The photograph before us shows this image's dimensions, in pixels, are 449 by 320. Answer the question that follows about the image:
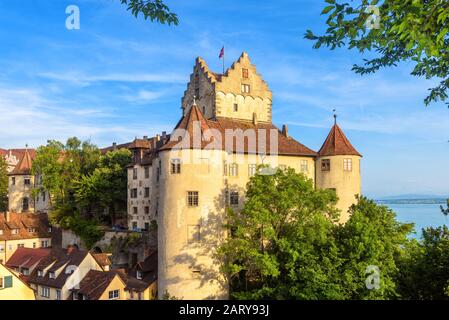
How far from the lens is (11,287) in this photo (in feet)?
112

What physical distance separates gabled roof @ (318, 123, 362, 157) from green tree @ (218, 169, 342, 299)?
711 centimetres

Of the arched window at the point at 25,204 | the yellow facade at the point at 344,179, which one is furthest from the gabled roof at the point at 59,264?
the yellow facade at the point at 344,179

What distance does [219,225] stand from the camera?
3152 centimetres

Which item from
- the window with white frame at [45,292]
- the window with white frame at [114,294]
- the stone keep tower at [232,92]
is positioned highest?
the stone keep tower at [232,92]

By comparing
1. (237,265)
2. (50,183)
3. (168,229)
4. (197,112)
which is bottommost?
(237,265)

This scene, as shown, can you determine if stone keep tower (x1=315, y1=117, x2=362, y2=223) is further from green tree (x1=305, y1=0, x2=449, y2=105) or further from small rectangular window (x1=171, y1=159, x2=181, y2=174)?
green tree (x1=305, y1=0, x2=449, y2=105)

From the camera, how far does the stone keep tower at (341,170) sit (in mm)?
37625

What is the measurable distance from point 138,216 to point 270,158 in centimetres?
1710

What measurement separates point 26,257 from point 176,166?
92.5 ft

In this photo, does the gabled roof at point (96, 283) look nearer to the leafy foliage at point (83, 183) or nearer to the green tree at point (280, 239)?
the leafy foliage at point (83, 183)

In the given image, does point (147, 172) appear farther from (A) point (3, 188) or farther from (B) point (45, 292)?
(A) point (3, 188)

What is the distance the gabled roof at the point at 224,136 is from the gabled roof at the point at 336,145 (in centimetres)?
113
